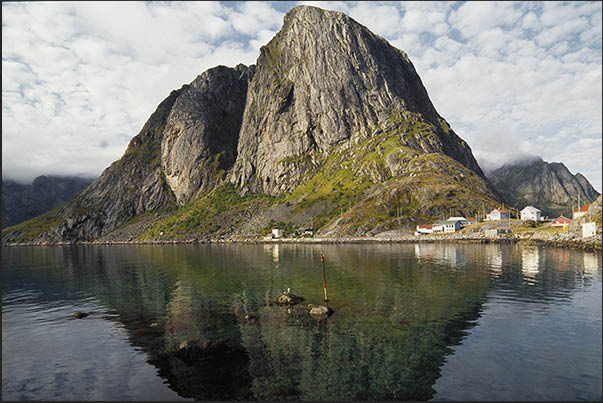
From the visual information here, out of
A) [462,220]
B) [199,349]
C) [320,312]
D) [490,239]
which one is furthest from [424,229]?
[199,349]

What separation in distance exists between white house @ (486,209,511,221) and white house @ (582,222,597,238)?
6540cm

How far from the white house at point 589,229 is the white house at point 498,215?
65.4 m

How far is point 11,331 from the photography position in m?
40.5

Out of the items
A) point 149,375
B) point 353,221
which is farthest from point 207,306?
point 353,221

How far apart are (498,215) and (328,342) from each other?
550ft

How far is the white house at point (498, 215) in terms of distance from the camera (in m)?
171

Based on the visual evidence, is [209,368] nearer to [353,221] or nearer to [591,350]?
[591,350]

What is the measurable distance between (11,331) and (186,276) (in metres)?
40.7

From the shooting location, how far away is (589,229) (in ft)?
341

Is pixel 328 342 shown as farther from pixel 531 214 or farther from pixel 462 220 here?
pixel 531 214

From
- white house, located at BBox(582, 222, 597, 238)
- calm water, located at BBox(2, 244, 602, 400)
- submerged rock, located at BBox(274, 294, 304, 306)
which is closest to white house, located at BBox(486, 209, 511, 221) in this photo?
white house, located at BBox(582, 222, 597, 238)

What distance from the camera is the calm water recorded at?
2427 cm

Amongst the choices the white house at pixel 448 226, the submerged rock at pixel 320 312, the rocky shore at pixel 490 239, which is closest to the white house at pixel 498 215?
the white house at pixel 448 226

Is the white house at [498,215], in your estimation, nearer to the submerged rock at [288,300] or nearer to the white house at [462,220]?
Answer: the white house at [462,220]
